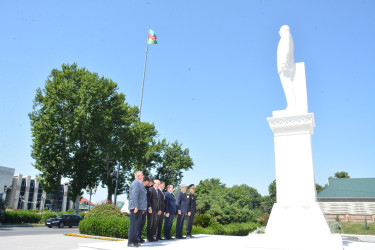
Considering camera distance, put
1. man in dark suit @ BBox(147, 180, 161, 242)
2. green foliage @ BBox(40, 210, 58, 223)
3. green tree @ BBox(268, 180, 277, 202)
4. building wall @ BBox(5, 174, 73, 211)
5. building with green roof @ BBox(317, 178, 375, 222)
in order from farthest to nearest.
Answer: green tree @ BBox(268, 180, 277, 202)
building wall @ BBox(5, 174, 73, 211)
building with green roof @ BBox(317, 178, 375, 222)
green foliage @ BBox(40, 210, 58, 223)
man in dark suit @ BBox(147, 180, 161, 242)

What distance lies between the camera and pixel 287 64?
843 cm

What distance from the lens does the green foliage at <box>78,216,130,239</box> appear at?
12.9 meters

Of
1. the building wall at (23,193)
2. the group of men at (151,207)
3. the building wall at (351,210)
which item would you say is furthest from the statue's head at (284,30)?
the building wall at (23,193)

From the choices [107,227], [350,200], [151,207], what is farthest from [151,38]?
[350,200]

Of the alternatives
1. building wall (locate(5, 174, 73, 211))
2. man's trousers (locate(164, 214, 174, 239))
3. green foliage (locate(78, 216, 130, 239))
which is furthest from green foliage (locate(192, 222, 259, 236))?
building wall (locate(5, 174, 73, 211))

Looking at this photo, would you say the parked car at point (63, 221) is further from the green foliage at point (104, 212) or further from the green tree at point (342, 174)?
the green tree at point (342, 174)

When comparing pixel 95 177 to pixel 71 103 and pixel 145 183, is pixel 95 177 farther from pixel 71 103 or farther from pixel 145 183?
pixel 145 183

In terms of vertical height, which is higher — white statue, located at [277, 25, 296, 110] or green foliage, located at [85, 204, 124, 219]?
white statue, located at [277, 25, 296, 110]

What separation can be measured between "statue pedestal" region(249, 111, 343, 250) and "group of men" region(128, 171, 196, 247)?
2.85 m

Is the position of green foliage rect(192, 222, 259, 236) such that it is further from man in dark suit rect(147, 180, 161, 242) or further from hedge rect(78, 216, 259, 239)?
man in dark suit rect(147, 180, 161, 242)

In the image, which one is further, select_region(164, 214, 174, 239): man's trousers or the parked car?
the parked car

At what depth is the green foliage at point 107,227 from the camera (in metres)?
12.9

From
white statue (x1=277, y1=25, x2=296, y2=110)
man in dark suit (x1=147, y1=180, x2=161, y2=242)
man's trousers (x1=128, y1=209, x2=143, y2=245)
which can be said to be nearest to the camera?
man's trousers (x1=128, y1=209, x2=143, y2=245)

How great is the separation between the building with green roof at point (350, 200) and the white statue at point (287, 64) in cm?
3606
